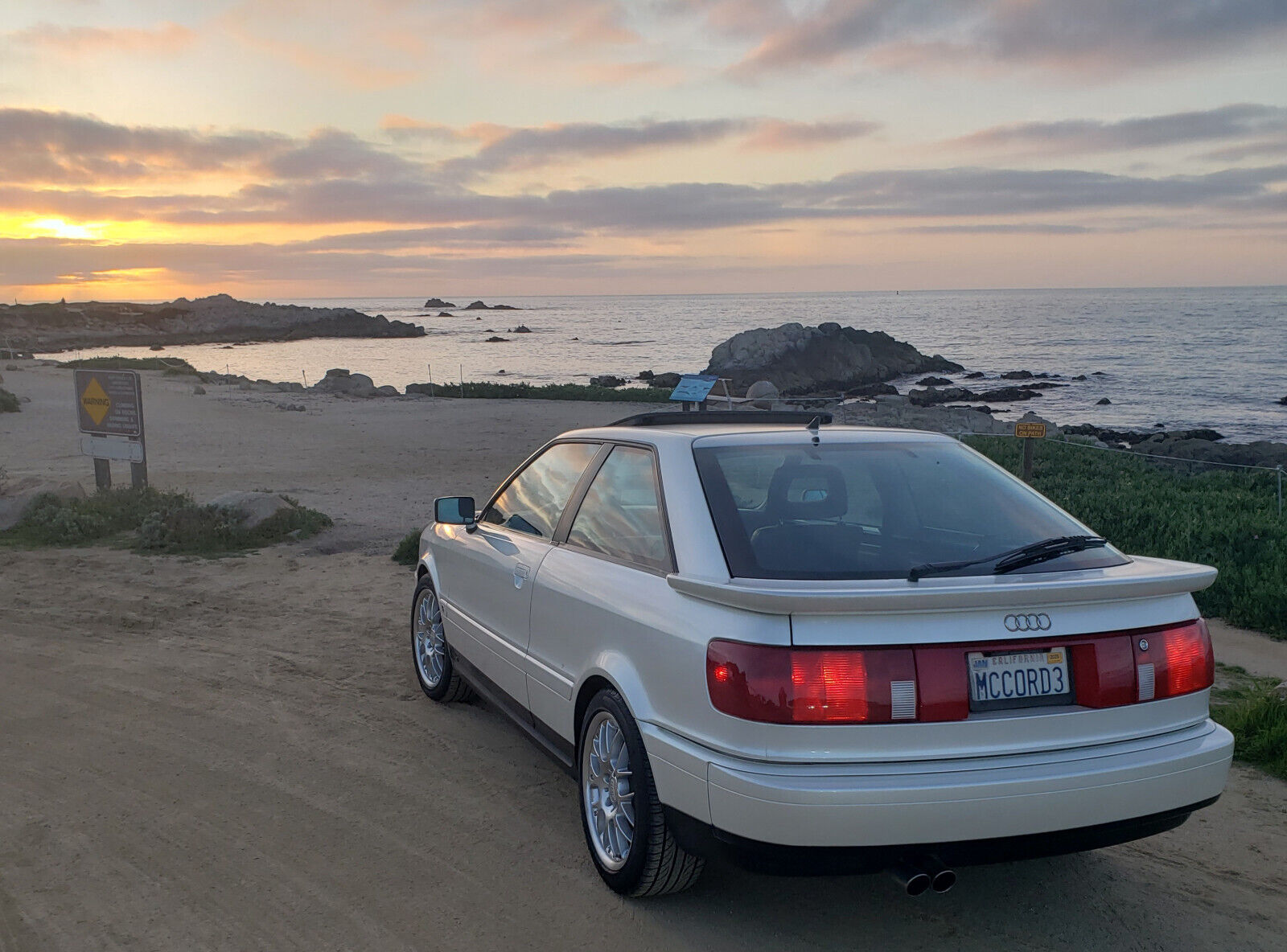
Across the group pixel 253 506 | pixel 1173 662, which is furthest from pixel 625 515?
pixel 253 506

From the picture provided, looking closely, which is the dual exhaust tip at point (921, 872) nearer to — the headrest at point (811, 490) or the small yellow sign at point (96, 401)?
the headrest at point (811, 490)

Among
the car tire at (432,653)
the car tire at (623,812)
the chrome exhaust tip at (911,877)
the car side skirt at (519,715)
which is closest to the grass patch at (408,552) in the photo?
the car tire at (432,653)

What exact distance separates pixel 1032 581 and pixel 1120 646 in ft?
1.11

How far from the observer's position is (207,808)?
4.43m

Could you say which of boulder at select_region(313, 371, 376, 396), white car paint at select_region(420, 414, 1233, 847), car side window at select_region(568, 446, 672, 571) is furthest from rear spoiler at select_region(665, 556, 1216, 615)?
boulder at select_region(313, 371, 376, 396)

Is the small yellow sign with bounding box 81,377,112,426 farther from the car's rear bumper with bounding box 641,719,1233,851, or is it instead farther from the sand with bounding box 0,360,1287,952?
the car's rear bumper with bounding box 641,719,1233,851

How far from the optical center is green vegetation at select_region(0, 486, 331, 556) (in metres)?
10.5

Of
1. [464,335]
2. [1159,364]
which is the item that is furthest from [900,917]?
[464,335]

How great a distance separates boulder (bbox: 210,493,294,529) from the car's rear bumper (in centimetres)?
871

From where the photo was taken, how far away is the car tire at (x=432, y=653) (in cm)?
576

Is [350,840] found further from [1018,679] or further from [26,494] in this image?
[26,494]

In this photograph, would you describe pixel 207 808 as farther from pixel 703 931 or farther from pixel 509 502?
pixel 703 931

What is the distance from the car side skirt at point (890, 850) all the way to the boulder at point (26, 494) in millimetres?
10725

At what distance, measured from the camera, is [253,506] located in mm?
11023
